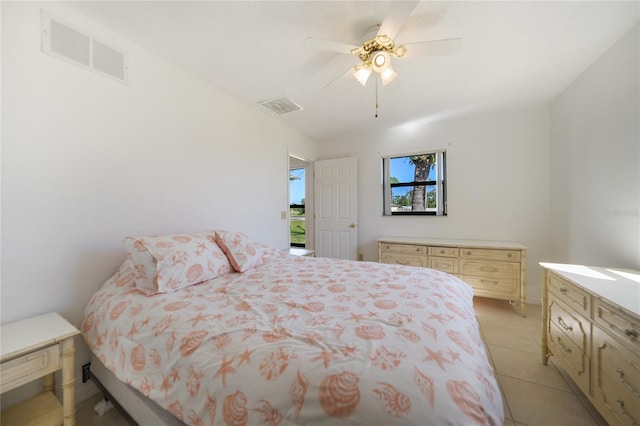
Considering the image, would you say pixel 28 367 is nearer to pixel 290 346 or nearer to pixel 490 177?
pixel 290 346

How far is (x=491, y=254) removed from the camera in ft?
9.08

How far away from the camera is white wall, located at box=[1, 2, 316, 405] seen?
1299 mm

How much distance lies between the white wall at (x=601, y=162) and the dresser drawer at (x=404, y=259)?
146cm

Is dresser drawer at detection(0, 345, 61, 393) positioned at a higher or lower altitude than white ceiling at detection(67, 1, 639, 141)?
lower

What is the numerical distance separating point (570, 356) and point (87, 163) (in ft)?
11.0

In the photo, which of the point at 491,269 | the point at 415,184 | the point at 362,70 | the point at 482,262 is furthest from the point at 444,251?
the point at 362,70

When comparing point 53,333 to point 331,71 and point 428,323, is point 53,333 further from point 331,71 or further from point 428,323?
point 331,71

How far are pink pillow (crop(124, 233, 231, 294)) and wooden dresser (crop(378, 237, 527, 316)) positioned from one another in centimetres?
252

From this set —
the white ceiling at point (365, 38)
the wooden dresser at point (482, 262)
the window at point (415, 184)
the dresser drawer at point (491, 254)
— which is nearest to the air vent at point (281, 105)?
the white ceiling at point (365, 38)

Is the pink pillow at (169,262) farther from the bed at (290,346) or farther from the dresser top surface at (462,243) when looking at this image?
the dresser top surface at (462,243)

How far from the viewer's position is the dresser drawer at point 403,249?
122 inches

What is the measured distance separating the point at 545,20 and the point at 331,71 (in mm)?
1534

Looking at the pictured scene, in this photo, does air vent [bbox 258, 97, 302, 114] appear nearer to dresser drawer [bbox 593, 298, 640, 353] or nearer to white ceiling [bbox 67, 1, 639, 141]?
white ceiling [bbox 67, 1, 639, 141]

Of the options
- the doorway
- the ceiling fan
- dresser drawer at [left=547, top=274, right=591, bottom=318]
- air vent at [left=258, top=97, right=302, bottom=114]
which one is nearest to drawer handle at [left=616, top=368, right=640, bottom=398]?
dresser drawer at [left=547, top=274, right=591, bottom=318]
